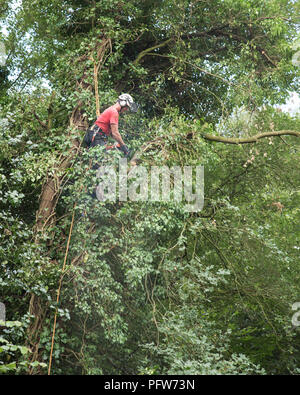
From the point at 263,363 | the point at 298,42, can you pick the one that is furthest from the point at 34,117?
the point at 263,363

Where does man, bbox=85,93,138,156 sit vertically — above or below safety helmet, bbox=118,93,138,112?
below

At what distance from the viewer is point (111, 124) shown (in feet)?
22.4

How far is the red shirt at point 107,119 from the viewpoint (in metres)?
6.86

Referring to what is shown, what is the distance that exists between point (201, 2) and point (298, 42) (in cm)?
272

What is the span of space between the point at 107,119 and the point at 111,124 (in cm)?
18

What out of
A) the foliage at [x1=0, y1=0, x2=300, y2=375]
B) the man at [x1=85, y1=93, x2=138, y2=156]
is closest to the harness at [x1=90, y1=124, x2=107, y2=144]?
the man at [x1=85, y1=93, x2=138, y2=156]

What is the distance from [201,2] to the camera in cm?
945

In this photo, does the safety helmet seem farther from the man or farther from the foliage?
the foliage

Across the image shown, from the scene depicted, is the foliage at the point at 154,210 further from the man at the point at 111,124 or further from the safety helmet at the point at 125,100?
the safety helmet at the point at 125,100

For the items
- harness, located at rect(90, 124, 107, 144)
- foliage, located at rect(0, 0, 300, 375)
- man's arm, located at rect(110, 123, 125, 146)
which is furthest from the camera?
harness, located at rect(90, 124, 107, 144)

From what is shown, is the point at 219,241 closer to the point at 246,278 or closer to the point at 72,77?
the point at 246,278

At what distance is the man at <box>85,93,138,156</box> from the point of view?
269 inches

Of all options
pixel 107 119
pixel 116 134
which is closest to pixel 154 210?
pixel 116 134
